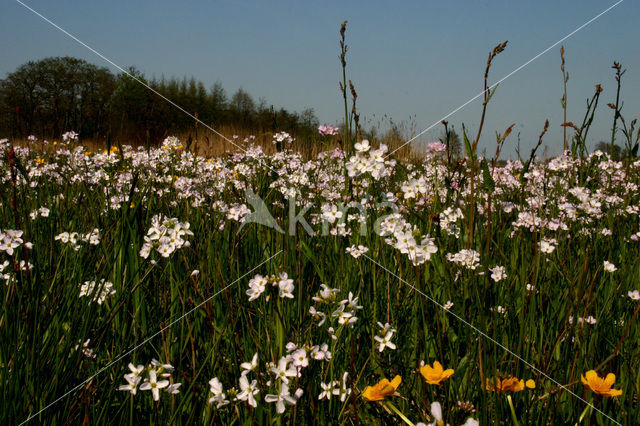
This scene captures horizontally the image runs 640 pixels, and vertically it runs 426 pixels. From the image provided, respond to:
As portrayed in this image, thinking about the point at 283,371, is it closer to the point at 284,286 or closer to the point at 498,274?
the point at 284,286

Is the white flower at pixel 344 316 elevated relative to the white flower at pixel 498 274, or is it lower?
lower

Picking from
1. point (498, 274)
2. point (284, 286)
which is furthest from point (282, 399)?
point (498, 274)

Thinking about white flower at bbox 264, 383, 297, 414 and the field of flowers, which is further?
the field of flowers

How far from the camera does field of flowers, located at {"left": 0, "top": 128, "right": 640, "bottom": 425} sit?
1504 mm

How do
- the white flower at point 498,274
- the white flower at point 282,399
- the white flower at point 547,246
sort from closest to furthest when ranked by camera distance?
the white flower at point 282,399, the white flower at point 498,274, the white flower at point 547,246

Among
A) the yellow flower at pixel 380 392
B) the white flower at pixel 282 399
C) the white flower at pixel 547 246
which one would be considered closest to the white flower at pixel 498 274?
the white flower at pixel 547 246

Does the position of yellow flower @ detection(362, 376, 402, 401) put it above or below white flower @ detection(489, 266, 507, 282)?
below

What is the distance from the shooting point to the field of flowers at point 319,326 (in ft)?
4.93

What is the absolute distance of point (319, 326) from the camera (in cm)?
197

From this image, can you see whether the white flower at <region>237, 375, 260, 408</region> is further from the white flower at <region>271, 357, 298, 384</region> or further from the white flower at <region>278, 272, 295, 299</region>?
the white flower at <region>278, 272, 295, 299</region>

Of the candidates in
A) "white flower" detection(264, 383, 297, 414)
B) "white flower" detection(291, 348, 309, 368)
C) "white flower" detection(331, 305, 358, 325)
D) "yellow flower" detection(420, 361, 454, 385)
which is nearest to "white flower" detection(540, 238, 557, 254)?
"yellow flower" detection(420, 361, 454, 385)

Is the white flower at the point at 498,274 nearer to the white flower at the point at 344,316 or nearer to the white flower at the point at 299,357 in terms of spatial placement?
the white flower at the point at 344,316

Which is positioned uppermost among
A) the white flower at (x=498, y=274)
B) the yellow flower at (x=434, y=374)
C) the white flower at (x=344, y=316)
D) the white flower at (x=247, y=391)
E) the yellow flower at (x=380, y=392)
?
the white flower at (x=498, y=274)

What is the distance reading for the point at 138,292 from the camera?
2336 millimetres
